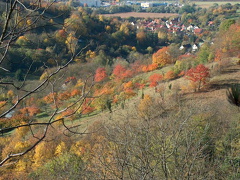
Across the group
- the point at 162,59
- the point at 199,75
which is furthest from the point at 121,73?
the point at 199,75

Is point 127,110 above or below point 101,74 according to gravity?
above

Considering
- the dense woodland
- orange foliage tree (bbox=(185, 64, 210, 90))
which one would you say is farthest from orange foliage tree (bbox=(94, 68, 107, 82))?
orange foliage tree (bbox=(185, 64, 210, 90))

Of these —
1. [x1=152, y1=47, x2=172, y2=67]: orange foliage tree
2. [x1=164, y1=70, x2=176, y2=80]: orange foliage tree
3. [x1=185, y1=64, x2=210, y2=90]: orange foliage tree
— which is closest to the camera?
[x1=185, y1=64, x2=210, y2=90]: orange foliage tree

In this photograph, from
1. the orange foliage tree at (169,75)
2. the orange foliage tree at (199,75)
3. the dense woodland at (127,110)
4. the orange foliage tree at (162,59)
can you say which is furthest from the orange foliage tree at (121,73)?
the orange foliage tree at (199,75)

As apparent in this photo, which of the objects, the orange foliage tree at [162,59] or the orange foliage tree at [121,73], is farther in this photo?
the orange foliage tree at [162,59]

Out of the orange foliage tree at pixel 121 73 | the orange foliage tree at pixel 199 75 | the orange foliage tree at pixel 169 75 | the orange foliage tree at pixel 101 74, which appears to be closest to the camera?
the orange foliage tree at pixel 199 75

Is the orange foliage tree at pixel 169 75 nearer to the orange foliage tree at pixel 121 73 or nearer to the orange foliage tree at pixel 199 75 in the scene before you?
the orange foliage tree at pixel 199 75

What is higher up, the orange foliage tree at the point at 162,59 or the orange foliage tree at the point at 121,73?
the orange foliage tree at the point at 162,59

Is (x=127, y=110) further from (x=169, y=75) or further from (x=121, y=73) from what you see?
(x=121, y=73)

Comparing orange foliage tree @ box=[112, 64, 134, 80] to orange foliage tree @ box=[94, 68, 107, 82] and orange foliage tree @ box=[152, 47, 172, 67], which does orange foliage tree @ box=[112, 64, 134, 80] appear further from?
orange foliage tree @ box=[152, 47, 172, 67]
